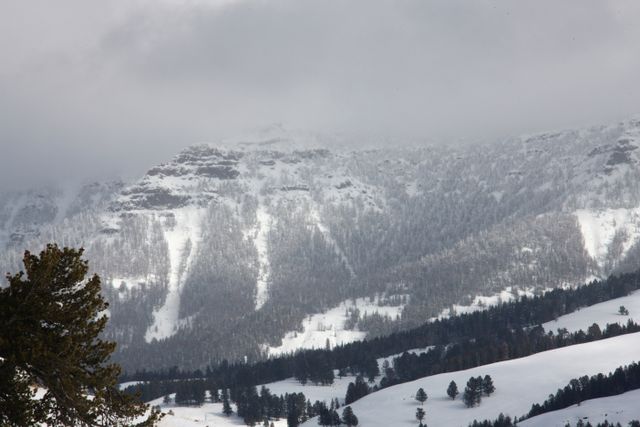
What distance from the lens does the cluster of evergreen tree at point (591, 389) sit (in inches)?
5497

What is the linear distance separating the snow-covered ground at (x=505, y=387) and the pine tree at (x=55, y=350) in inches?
5118

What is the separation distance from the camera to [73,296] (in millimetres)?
24406

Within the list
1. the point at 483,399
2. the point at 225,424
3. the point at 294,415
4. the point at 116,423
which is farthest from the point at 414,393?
the point at 116,423

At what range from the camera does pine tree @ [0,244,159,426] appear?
73.2 feet

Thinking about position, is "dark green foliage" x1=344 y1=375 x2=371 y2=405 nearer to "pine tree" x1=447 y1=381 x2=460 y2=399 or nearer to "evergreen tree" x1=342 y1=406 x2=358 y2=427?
"pine tree" x1=447 y1=381 x2=460 y2=399

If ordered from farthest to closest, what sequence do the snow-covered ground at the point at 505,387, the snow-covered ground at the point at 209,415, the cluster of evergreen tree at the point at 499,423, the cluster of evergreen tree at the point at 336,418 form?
the snow-covered ground at the point at 209,415 → the snow-covered ground at the point at 505,387 → the cluster of evergreen tree at the point at 336,418 → the cluster of evergreen tree at the point at 499,423

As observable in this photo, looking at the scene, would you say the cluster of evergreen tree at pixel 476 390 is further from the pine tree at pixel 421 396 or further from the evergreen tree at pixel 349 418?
the evergreen tree at pixel 349 418

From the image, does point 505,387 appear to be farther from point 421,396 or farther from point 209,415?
point 209,415

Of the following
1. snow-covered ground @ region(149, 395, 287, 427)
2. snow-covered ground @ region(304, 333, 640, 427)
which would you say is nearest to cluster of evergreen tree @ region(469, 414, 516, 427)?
snow-covered ground @ region(304, 333, 640, 427)

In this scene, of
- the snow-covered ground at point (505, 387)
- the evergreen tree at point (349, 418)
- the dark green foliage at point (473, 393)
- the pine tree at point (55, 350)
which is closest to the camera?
the pine tree at point (55, 350)

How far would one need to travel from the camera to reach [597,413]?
123m

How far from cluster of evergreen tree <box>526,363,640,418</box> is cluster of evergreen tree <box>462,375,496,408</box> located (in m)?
13.6

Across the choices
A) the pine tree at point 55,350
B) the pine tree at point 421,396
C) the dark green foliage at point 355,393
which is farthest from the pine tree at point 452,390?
the pine tree at point 55,350

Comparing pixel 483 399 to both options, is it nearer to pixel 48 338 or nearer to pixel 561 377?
pixel 561 377
